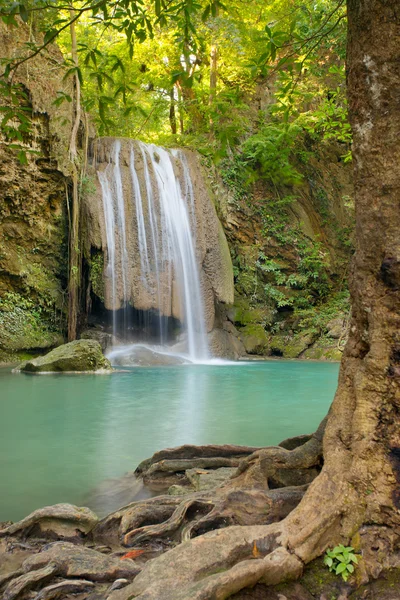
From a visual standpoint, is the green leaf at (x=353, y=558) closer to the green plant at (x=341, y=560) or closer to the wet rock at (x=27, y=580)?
the green plant at (x=341, y=560)

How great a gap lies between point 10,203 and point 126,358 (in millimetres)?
5477

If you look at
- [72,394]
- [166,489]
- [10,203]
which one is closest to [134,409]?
[72,394]

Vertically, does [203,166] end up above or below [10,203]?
above

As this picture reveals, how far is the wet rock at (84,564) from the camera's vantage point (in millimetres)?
2070

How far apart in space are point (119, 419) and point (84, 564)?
15.6 ft

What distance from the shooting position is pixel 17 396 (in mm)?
8281

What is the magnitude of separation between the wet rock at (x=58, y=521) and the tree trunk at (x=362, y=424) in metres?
0.96

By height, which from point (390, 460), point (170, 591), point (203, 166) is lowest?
point (170, 591)

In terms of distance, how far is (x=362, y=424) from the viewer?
85.2 inches

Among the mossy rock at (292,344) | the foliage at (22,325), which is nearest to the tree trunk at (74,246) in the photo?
the foliage at (22,325)

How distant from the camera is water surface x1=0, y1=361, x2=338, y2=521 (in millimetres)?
4262

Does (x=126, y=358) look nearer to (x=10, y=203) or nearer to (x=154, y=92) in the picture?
(x=10, y=203)

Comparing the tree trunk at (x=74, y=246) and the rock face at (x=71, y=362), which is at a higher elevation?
the tree trunk at (x=74, y=246)

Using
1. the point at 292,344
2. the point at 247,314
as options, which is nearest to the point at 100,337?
the point at 247,314
